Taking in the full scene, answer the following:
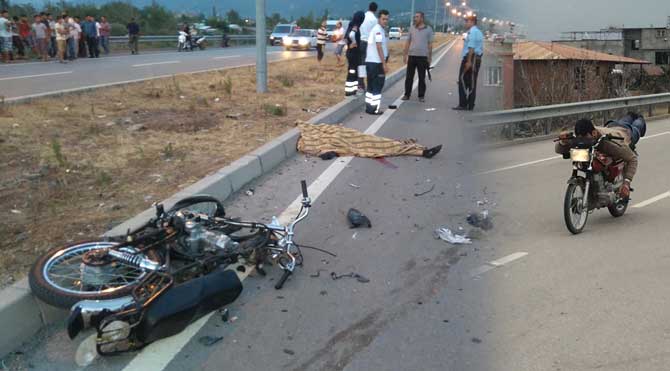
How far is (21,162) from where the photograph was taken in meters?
7.14

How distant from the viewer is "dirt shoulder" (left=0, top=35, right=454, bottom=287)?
533cm

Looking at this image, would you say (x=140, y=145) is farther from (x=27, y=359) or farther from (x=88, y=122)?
(x=27, y=359)

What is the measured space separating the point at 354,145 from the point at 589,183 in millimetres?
3591

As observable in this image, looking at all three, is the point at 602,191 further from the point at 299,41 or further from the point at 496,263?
the point at 299,41

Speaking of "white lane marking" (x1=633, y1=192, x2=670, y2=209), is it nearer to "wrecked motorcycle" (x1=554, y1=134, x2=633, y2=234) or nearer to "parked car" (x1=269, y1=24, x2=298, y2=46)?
"wrecked motorcycle" (x1=554, y1=134, x2=633, y2=234)

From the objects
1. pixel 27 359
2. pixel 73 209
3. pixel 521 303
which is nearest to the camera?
pixel 27 359

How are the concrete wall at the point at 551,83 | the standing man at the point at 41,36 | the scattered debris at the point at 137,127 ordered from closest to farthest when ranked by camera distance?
the scattered debris at the point at 137,127
the concrete wall at the point at 551,83
the standing man at the point at 41,36

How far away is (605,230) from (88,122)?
7.37 metres

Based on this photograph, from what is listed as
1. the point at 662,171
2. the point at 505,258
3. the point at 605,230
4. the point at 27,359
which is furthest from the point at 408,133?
the point at 27,359

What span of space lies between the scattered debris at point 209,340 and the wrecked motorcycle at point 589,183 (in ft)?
12.0

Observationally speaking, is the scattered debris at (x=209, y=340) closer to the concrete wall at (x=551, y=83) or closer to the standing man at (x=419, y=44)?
the standing man at (x=419, y=44)

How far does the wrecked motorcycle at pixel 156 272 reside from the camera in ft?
11.7

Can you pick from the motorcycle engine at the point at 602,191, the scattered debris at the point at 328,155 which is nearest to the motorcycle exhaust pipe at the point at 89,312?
the motorcycle engine at the point at 602,191

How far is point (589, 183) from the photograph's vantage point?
6.34 metres
